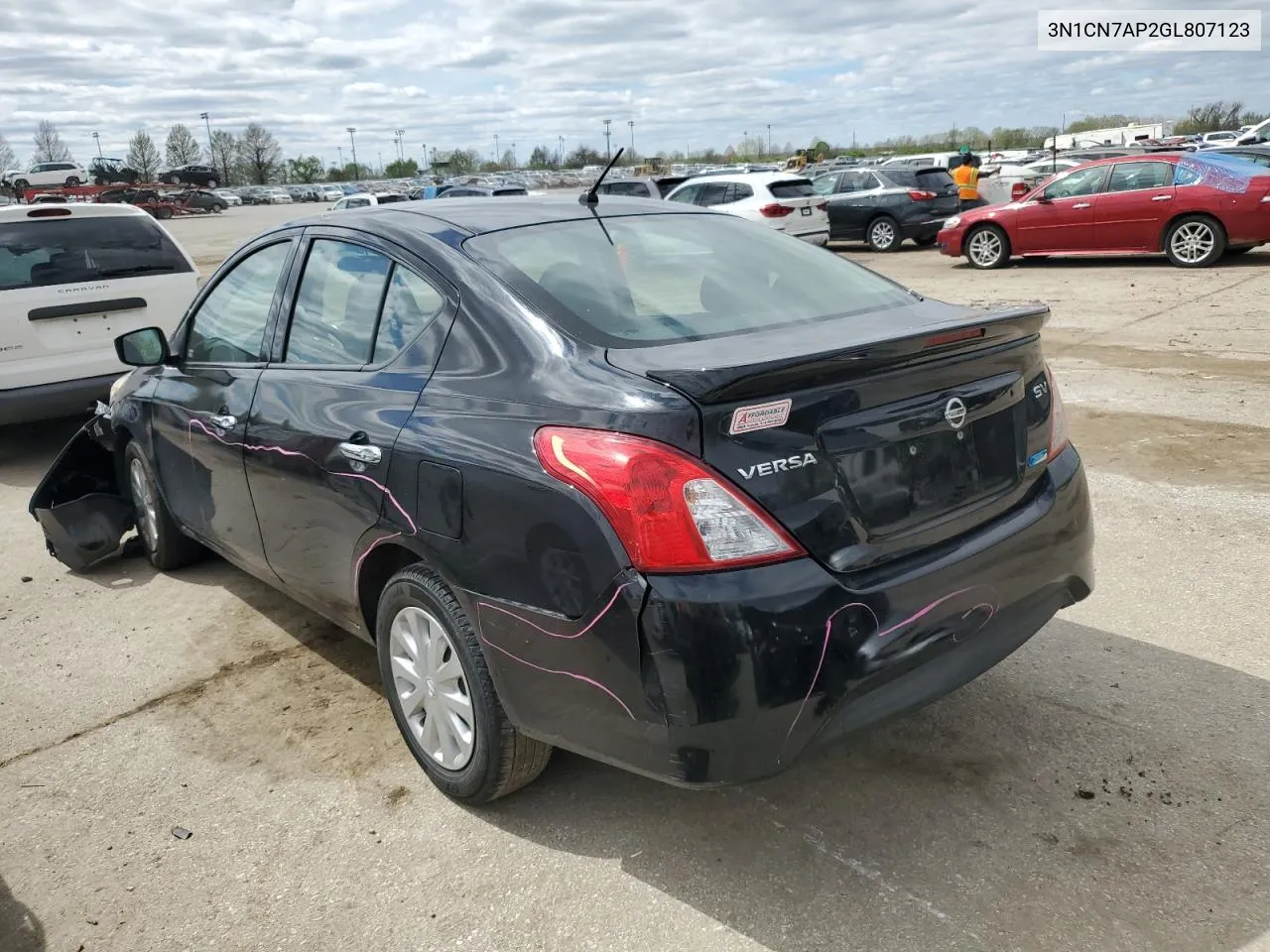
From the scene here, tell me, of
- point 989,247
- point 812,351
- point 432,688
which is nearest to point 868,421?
point 812,351

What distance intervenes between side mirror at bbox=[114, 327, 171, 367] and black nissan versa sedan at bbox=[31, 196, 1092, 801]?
0.84 meters

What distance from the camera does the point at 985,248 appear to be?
16.0m

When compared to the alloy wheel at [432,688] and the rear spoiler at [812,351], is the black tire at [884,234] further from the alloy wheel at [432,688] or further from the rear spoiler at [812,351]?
the alloy wheel at [432,688]

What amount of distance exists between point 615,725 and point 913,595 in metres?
0.76

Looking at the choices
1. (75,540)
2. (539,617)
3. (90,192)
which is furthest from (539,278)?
(90,192)

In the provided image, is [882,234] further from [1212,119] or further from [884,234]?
[1212,119]

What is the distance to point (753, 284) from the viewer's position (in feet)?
10.5

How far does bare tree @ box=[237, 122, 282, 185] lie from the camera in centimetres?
11138

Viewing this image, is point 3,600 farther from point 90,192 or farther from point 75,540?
point 90,192

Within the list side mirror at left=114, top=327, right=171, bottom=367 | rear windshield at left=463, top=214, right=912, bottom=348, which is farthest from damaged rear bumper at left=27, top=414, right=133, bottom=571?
rear windshield at left=463, top=214, right=912, bottom=348

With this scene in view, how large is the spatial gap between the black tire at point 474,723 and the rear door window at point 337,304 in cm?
74

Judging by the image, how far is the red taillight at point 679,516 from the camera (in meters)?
2.22

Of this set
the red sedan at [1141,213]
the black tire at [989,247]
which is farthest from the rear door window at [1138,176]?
the black tire at [989,247]

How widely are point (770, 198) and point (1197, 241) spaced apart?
7068mm
